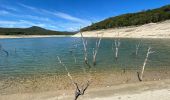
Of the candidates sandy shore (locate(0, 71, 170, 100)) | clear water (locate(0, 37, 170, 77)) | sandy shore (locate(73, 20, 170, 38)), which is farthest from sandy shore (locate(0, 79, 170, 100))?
sandy shore (locate(73, 20, 170, 38))

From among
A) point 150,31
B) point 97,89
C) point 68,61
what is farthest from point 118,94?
point 150,31

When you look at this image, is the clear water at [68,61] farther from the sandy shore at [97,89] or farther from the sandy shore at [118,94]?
the sandy shore at [118,94]

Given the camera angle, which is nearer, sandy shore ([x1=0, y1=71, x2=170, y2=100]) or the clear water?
sandy shore ([x1=0, y1=71, x2=170, y2=100])

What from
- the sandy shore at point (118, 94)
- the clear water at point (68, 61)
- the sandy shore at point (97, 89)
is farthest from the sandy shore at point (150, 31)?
the sandy shore at point (118, 94)

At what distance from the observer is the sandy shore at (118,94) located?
1669cm

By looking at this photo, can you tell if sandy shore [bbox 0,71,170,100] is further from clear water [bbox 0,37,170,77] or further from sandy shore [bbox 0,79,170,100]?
clear water [bbox 0,37,170,77]

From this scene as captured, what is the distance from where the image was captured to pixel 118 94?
17703 millimetres

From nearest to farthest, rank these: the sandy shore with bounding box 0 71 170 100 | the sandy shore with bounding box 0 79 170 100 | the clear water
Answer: the sandy shore with bounding box 0 79 170 100 → the sandy shore with bounding box 0 71 170 100 → the clear water

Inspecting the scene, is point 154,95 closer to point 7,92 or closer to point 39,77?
point 7,92

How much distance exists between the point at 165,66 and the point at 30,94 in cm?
1797

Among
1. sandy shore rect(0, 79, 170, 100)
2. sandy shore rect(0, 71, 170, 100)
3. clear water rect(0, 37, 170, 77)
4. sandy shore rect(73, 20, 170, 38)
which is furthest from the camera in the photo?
sandy shore rect(73, 20, 170, 38)

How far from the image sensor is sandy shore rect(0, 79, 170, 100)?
16688 mm

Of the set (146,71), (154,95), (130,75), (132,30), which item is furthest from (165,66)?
(132,30)

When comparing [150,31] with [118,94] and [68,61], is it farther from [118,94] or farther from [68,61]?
[118,94]
